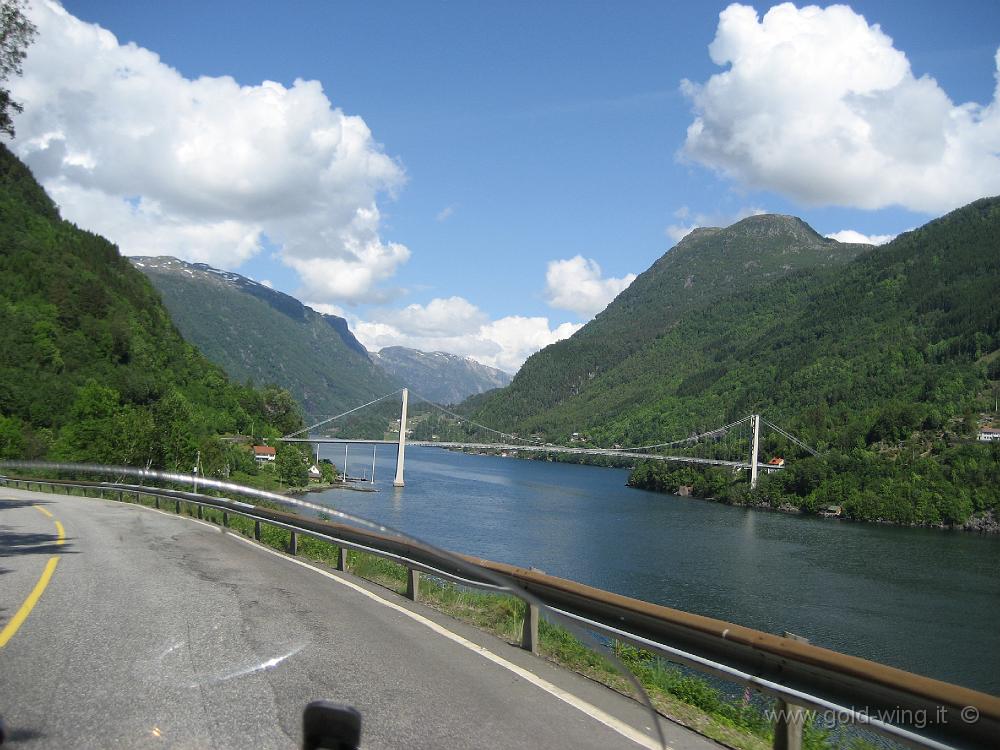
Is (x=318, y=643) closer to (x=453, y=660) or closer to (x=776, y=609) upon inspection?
(x=453, y=660)

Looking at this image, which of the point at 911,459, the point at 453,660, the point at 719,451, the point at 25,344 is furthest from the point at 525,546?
the point at 719,451

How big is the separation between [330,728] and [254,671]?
384 cm

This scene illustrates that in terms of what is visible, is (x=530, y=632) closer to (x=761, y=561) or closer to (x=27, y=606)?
(x=27, y=606)

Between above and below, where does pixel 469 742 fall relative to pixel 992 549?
above

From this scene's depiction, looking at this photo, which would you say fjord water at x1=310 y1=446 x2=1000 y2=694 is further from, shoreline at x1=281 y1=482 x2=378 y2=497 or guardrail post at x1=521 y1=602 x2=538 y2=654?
guardrail post at x1=521 y1=602 x2=538 y2=654

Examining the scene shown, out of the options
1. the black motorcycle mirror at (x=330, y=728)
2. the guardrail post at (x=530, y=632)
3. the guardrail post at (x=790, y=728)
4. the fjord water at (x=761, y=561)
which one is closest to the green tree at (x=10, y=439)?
the fjord water at (x=761, y=561)

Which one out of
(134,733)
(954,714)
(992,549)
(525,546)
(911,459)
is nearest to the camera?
(954,714)

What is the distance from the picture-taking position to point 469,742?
4.32m

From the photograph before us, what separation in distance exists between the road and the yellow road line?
2 centimetres

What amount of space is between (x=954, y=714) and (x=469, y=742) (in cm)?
243

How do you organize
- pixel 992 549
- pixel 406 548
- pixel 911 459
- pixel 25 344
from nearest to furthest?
pixel 406 548, pixel 992 549, pixel 25 344, pixel 911 459

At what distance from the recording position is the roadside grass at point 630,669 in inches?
206

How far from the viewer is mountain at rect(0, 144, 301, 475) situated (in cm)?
5356

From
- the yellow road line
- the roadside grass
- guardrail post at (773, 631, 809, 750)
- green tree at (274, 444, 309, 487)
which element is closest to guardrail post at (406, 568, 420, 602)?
the roadside grass
